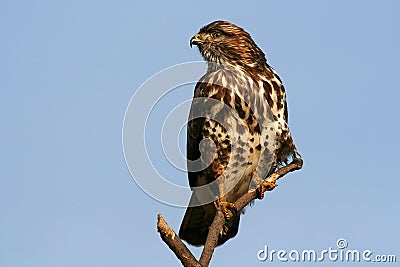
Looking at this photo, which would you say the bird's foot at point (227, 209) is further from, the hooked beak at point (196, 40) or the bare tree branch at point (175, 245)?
the hooked beak at point (196, 40)

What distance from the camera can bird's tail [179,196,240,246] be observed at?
30.2 feet

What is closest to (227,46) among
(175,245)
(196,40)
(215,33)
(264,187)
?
(215,33)

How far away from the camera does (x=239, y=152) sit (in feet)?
28.6

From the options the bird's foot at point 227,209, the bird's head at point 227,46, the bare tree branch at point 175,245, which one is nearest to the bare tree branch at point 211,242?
the bare tree branch at point 175,245

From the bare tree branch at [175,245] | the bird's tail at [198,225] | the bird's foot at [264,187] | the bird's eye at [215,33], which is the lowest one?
the bird's tail at [198,225]

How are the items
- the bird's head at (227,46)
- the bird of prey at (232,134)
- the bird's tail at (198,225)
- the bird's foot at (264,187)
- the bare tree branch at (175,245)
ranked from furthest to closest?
the bird's head at (227,46), the bird's tail at (198,225), the bird of prey at (232,134), the bird's foot at (264,187), the bare tree branch at (175,245)

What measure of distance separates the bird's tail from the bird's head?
1.92 m

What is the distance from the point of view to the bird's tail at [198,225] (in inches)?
362

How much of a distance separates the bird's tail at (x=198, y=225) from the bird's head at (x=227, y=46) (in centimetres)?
192

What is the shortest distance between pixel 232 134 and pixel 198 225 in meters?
1.34

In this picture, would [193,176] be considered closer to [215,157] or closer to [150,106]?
[215,157]

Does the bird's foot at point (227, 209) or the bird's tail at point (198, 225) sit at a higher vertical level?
the bird's foot at point (227, 209)

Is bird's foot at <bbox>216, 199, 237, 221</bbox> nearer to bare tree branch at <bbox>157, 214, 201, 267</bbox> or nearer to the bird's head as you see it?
bare tree branch at <bbox>157, 214, 201, 267</bbox>

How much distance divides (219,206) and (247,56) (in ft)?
8.11
